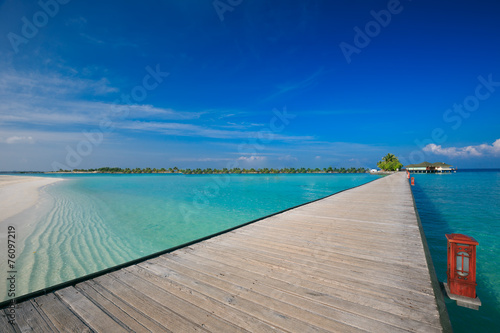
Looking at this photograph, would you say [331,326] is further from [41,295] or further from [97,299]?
[41,295]

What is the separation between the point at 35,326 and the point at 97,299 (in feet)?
1.55

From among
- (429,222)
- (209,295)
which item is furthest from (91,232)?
(429,222)

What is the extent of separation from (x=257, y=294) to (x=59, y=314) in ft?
6.27

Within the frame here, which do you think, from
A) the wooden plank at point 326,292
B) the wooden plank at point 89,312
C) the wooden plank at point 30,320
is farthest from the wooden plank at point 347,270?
the wooden plank at point 30,320

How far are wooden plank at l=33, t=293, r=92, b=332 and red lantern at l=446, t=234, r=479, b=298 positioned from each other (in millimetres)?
4083

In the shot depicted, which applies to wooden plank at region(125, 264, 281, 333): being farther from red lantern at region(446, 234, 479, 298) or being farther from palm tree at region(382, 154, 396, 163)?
palm tree at region(382, 154, 396, 163)

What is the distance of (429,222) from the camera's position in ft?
31.5

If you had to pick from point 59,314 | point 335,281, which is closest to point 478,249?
point 335,281

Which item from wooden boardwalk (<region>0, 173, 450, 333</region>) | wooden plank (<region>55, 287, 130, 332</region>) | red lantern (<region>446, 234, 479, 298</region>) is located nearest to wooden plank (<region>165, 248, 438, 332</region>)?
wooden boardwalk (<region>0, 173, 450, 333</region>)

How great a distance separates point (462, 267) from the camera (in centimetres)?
272

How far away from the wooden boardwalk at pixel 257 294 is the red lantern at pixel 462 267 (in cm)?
30

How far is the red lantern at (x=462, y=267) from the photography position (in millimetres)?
2635

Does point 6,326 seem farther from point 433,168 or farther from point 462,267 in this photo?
point 433,168

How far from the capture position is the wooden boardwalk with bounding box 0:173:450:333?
1.90m
